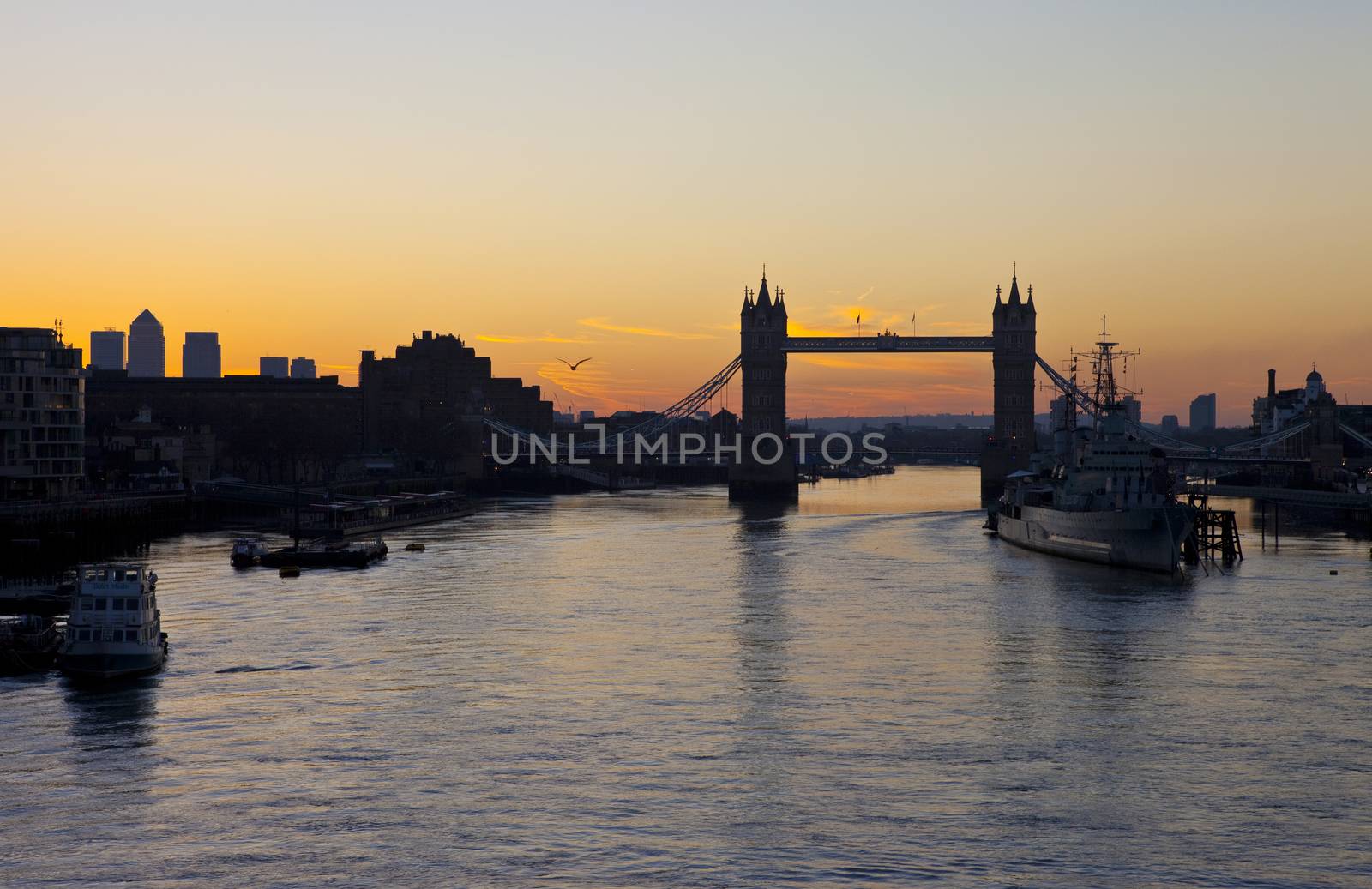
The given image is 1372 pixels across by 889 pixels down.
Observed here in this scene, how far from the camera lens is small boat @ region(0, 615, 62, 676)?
39.7 metres

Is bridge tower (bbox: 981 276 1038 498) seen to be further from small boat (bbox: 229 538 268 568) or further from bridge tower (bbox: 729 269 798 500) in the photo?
small boat (bbox: 229 538 268 568)

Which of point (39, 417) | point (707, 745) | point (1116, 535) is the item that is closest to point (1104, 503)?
point (1116, 535)

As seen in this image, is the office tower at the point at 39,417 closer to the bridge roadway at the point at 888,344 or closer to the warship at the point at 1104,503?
the warship at the point at 1104,503

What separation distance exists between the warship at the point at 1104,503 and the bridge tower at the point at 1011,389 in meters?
53.5

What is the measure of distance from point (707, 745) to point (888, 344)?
131 meters

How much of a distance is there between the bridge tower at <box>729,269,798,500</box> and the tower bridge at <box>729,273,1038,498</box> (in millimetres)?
88

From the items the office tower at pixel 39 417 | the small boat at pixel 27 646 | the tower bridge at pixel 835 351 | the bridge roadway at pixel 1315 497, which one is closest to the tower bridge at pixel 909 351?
the tower bridge at pixel 835 351

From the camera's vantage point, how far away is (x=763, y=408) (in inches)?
6619

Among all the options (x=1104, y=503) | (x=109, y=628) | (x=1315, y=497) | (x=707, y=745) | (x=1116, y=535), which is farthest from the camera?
(x=1315, y=497)

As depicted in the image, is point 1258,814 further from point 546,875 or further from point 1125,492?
point 1125,492

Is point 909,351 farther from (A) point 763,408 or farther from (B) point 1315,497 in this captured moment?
(B) point 1315,497

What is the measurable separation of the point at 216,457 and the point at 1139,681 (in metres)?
113

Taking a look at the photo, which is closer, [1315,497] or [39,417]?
[39,417]

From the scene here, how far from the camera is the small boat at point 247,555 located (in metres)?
69.2
